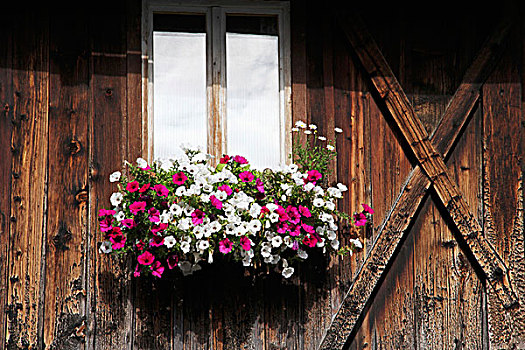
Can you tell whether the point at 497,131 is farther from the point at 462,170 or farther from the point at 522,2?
the point at 522,2

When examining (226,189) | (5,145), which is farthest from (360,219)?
(5,145)

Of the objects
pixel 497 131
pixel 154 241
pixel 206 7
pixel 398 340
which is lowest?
pixel 398 340

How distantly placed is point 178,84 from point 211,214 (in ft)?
2.69

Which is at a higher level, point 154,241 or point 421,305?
point 154,241

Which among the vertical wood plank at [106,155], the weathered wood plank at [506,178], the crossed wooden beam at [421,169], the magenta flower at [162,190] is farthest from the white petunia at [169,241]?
the weathered wood plank at [506,178]

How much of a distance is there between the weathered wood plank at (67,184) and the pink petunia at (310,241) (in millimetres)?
1142

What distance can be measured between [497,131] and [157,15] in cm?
207

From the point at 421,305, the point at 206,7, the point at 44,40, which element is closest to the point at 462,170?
the point at 421,305

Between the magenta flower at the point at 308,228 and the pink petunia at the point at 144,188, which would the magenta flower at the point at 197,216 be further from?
the magenta flower at the point at 308,228

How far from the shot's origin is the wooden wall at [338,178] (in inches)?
137

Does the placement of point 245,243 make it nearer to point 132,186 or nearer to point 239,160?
point 239,160

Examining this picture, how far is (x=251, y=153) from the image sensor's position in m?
3.73

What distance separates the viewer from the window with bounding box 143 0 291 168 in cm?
370

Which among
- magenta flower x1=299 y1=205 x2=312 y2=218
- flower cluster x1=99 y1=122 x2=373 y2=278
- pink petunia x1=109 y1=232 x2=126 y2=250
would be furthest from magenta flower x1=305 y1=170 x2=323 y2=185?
pink petunia x1=109 y1=232 x2=126 y2=250
